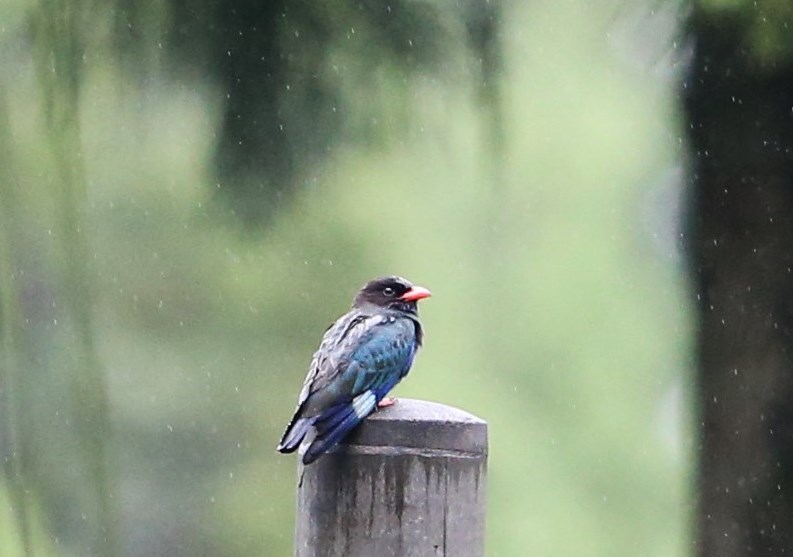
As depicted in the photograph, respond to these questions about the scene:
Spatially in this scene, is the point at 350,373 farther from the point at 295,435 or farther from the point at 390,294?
the point at 390,294

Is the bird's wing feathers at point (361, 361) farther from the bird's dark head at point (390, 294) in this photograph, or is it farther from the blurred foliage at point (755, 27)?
the blurred foliage at point (755, 27)

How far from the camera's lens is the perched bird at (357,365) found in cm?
197

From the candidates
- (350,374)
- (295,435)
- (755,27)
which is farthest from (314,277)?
(295,435)

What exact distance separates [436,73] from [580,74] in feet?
5.58

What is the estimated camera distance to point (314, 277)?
5.47m

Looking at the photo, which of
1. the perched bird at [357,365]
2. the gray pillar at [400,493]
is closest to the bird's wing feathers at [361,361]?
the perched bird at [357,365]

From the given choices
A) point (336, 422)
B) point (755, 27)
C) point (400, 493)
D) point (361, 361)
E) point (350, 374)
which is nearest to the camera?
point (400, 493)

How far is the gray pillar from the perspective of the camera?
1.73 m

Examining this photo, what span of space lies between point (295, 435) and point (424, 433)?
1.23 ft

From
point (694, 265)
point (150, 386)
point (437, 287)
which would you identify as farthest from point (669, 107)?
point (150, 386)

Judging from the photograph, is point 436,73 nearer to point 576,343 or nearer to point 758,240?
point 758,240

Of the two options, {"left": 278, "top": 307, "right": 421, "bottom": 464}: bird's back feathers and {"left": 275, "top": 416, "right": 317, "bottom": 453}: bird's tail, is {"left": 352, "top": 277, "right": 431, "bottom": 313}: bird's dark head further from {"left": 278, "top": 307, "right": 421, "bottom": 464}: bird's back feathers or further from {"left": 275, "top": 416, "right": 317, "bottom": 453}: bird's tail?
{"left": 275, "top": 416, "right": 317, "bottom": 453}: bird's tail

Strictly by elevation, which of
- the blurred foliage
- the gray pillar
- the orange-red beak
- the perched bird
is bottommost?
the gray pillar

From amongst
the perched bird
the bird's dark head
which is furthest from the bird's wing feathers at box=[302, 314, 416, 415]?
the bird's dark head
